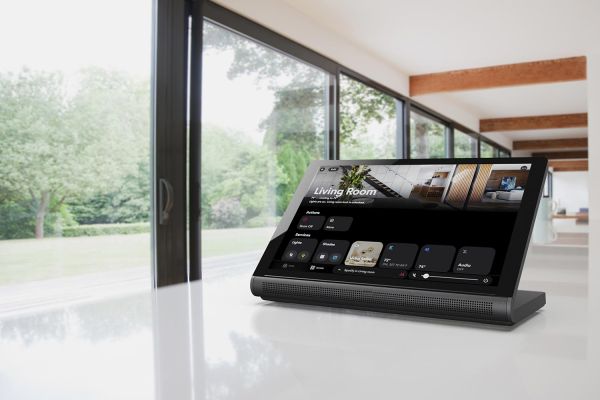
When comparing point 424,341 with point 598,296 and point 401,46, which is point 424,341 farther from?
point 401,46

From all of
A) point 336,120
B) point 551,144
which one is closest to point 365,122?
point 336,120

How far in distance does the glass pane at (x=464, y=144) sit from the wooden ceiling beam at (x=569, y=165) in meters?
6.65

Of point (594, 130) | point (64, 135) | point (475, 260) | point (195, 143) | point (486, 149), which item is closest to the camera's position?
point (475, 260)

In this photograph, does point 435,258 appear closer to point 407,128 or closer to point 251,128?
point 251,128

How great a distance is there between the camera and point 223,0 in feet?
11.6

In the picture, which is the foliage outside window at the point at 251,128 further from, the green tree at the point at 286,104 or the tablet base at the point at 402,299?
the tablet base at the point at 402,299

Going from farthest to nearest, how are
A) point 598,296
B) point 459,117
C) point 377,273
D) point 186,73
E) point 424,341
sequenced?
point 459,117, point 186,73, point 598,296, point 377,273, point 424,341

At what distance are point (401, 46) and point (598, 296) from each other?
515cm

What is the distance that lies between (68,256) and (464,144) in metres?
7.90

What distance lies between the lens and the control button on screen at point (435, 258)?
1.76 feet

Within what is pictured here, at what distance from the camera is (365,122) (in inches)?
229

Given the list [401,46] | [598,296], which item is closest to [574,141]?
[401,46]

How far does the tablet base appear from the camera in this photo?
49 cm

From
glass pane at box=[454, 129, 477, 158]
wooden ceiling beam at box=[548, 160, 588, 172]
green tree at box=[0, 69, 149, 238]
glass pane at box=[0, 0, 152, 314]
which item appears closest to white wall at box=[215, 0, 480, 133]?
glass pane at box=[0, 0, 152, 314]
